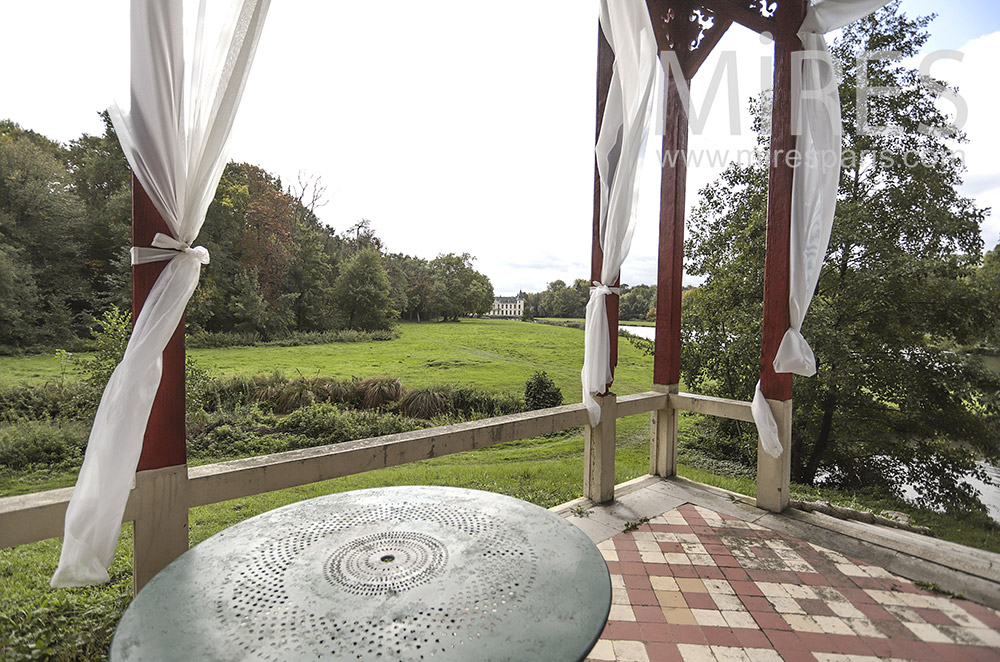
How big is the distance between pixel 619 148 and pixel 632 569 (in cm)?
223

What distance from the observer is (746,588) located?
1.97 meters

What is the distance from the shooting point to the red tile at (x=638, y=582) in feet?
6.50

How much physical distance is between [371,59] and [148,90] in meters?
3.96

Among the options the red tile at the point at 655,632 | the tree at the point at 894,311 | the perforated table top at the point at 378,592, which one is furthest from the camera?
the tree at the point at 894,311

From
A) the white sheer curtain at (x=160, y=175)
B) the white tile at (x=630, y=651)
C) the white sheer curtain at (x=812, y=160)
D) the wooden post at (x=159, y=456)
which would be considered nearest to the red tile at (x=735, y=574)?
the white tile at (x=630, y=651)

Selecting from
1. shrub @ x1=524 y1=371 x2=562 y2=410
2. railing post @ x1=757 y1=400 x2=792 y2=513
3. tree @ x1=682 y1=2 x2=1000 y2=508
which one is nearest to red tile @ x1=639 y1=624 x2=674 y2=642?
railing post @ x1=757 y1=400 x2=792 y2=513

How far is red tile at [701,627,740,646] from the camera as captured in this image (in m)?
1.63

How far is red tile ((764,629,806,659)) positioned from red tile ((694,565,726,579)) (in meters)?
0.36

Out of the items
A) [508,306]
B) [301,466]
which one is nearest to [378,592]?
[301,466]

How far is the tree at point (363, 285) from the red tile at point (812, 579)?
4.24 meters

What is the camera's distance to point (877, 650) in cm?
160

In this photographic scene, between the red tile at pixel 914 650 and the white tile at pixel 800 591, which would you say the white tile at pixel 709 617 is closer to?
the white tile at pixel 800 591

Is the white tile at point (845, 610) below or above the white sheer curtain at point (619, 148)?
below

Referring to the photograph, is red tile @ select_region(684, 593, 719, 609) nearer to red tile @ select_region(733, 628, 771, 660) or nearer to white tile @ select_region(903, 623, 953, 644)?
red tile @ select_region(733, 628, 771, 660)
